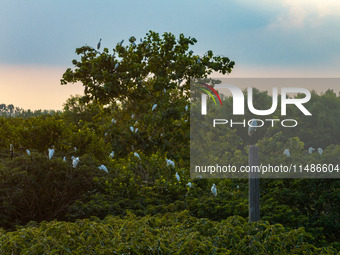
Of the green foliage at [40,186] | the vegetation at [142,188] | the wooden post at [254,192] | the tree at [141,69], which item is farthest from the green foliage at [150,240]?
the tree at [141,69]

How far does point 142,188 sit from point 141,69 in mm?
9078

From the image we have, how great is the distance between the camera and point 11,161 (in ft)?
33.7

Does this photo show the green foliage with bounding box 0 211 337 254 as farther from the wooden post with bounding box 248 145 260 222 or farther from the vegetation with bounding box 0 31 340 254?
the wooden post with bounding box 248 145 260 222

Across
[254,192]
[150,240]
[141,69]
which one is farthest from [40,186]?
[141,69]

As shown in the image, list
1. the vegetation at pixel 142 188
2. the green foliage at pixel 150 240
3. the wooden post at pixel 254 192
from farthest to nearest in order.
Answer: the wooden post at pixel 254 192 → the vegetation at pixel 142 188 → the green foliage at pixel 150 240

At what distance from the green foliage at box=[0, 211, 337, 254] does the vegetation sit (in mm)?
14

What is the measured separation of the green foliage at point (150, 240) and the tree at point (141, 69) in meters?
12.4

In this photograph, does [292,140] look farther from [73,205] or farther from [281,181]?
[73,205]

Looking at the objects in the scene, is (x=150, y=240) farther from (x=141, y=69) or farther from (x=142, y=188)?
(x=141, y=69)

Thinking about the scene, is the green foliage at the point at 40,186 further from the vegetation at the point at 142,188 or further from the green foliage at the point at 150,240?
the green foliage at the point at 150,240

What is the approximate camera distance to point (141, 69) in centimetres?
1891

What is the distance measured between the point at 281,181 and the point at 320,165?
0.97m

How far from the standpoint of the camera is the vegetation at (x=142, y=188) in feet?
17.9

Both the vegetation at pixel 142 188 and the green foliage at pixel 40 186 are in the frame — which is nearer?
the vegetation at pixel 142 188
